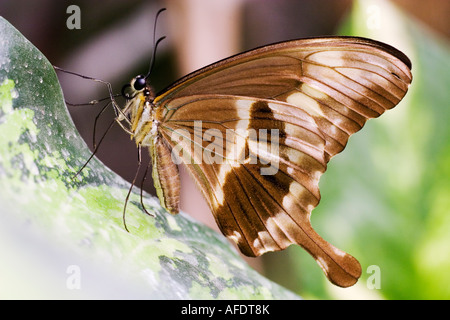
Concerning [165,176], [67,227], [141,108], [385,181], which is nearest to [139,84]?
[141,108]

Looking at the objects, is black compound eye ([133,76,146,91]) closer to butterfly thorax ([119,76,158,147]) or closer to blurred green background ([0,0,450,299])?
butterfly thorax ([119,76,158,147])

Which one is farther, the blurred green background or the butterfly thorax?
the blurred green background

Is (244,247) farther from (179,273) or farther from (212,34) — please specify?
(212,34)

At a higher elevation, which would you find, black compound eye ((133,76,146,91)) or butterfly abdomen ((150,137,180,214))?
black compound eye ((133,76,146,91))

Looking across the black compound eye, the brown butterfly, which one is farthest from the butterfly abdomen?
the black compound eye

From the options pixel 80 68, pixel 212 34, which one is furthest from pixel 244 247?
pixel 80 68

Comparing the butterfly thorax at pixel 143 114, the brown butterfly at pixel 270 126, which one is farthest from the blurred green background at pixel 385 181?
the butterfly thorax at pixel 143 114
